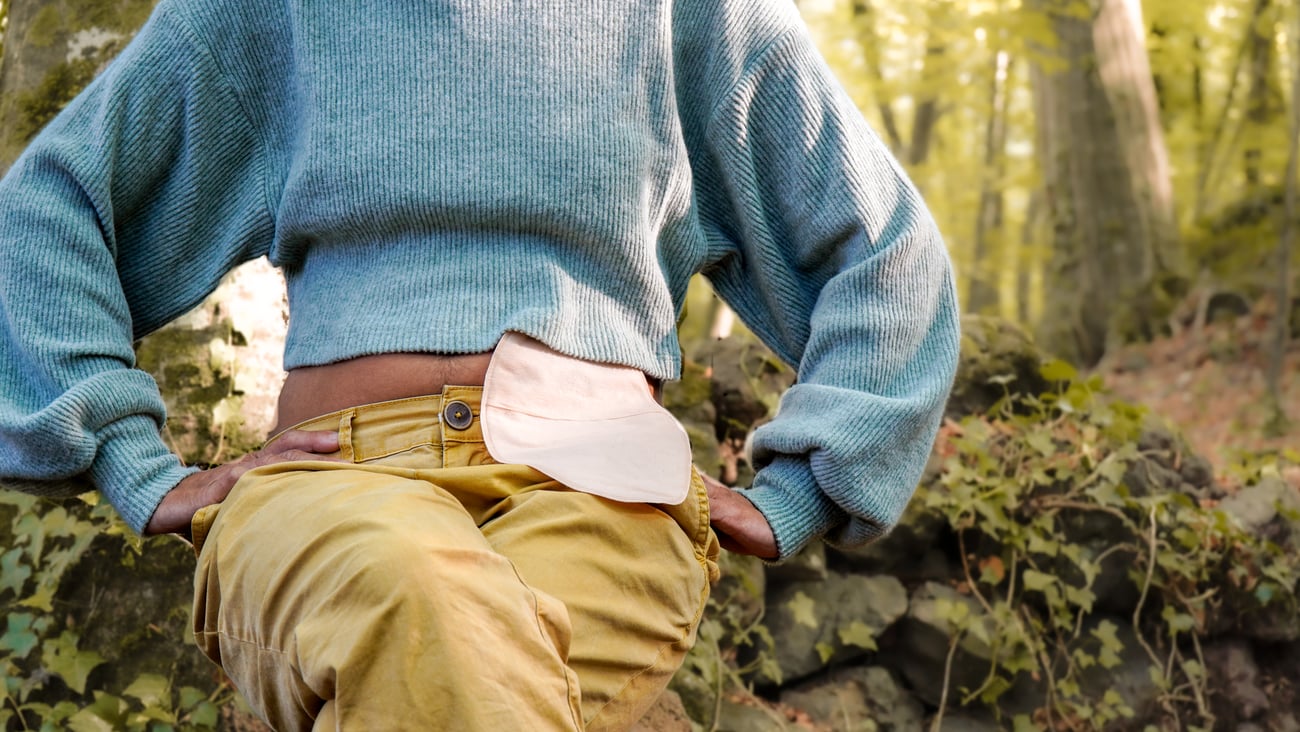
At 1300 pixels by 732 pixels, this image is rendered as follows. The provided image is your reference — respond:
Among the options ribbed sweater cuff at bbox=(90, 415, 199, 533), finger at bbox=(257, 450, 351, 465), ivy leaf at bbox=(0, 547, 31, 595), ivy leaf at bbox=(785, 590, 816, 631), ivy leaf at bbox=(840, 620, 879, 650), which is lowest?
ivy leaf at bbox=(840, 620, 879, 650)

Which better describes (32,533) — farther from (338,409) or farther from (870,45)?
(870,45)

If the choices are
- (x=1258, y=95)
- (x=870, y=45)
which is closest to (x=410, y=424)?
(x=870, y=45)

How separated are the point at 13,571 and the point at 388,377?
1.53 m

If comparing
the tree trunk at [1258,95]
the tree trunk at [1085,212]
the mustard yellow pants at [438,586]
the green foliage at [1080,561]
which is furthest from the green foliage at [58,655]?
the tree trunk at [1258,95]

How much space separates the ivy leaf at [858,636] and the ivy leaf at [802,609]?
3.8 inches

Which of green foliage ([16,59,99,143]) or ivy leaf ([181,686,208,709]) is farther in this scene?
green foliage ([16,59,99,143])

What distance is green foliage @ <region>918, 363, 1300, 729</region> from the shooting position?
3867 mm

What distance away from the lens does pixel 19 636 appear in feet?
9.02

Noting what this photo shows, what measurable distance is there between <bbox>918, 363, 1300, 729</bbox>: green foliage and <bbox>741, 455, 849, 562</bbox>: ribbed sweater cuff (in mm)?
1973

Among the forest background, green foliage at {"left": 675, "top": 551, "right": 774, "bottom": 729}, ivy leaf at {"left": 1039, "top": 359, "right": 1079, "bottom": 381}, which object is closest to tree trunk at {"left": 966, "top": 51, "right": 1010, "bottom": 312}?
the forest background

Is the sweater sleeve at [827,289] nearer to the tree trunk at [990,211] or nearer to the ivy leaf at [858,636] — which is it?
the ivy leaf at [858,636]

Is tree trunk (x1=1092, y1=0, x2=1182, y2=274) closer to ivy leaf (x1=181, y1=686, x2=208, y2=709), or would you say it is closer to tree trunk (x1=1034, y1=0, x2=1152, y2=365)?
tree trunk (x1=1034, y1=0, x2=1152, y2=365)

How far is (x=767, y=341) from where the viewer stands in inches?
87.8

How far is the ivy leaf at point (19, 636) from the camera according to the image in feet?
8.98
